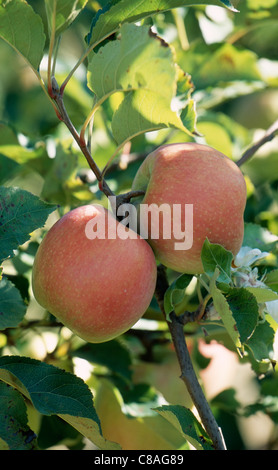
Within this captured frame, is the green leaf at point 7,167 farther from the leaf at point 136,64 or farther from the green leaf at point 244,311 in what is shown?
the green leaf at point 244,311

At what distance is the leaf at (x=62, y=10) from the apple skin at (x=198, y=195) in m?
0.25

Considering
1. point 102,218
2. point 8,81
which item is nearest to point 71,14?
point 102,218

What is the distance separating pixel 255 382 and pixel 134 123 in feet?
2.82

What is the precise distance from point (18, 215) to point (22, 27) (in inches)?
11.2

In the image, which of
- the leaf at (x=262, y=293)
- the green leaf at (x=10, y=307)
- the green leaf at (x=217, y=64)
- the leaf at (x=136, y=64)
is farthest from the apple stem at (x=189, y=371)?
the green leaf at (x=217, y=64)

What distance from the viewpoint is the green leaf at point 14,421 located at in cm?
84

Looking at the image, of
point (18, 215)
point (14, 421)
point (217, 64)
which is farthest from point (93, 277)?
point (217, 64)

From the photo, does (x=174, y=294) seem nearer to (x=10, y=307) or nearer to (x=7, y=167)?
(x=10, y=307)

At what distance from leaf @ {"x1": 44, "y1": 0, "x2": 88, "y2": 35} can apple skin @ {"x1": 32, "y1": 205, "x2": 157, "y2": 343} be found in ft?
0.93

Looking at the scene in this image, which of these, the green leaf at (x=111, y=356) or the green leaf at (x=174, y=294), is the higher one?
the green leaf at (x=174, y=294)

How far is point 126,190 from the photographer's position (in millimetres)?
1388

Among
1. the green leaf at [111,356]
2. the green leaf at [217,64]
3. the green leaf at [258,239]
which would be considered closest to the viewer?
the green leaf at [258,239]

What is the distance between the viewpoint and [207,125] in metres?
1.46
